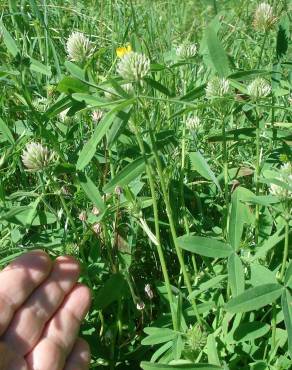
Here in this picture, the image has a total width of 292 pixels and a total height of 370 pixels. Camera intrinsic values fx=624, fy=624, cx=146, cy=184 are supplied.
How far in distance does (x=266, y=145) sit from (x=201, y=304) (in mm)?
593

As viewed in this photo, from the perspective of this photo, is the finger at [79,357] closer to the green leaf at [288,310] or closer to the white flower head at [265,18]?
the green leaf at [288,310]

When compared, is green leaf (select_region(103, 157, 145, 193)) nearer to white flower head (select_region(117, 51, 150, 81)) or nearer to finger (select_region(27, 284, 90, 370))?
white flower head (select_region(117, 51, 150, 81))

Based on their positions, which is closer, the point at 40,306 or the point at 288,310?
the point at 288,310

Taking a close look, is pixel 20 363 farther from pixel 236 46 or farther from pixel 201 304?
pixel 236 46

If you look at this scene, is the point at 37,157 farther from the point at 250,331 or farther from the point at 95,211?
the point at 250,331

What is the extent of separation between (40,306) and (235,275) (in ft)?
1.30

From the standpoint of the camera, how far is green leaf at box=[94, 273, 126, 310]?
1215 millimetres

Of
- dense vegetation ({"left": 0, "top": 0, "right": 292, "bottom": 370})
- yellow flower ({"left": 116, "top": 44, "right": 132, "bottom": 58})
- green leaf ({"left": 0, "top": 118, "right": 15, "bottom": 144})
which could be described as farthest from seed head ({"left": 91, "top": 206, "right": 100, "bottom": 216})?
yellow flower ({"left": 116, "top": 44, "right": 132, "bottom": 58})

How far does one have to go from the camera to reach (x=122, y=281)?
47.9 inches

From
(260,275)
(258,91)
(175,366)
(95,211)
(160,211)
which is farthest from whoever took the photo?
(160,211)

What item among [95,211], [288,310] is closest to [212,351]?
[288,310]

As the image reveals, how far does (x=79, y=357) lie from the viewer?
3.97ft

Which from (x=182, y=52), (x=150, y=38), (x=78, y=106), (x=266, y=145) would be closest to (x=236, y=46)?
(x=150, y=38)

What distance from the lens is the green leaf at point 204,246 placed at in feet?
3.41
